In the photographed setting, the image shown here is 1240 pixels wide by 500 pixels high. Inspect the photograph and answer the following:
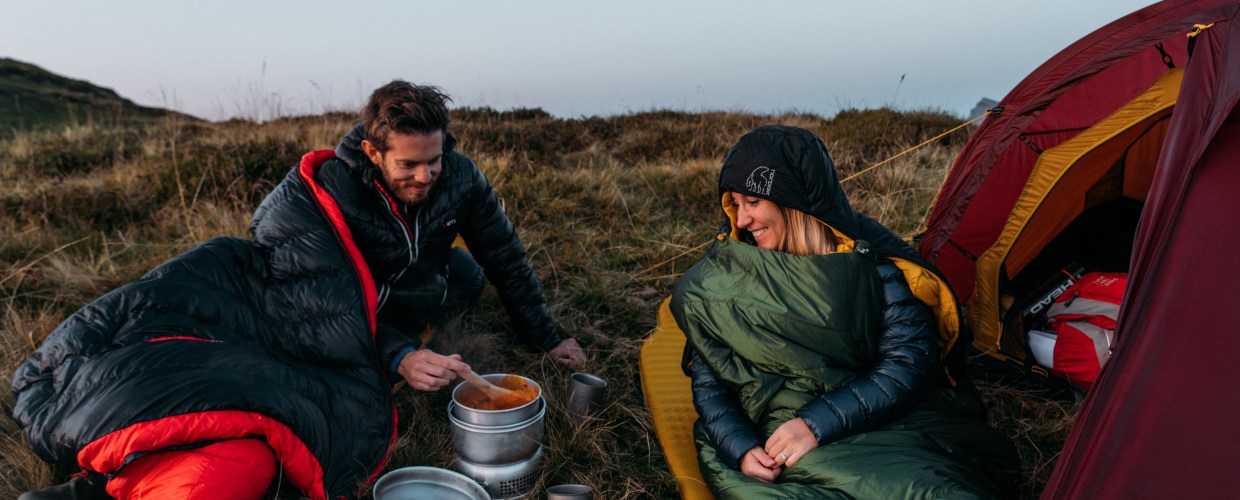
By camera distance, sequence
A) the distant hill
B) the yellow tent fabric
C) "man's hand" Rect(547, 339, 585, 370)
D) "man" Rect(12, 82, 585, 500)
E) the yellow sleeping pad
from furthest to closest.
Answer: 1. the distant hill
2. "man's hand" Rect(547, 339, 585, 370)
3. the yellow tent fabric
4. the yellow sleeping pad
5. "man" Rect(12, 82, 585, 500)

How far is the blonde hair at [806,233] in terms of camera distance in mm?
2232

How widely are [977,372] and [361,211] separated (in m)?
2.72

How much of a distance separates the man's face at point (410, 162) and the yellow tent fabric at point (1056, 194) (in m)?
2.48

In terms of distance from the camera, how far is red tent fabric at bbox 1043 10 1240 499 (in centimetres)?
139

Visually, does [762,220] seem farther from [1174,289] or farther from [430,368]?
[430,368]

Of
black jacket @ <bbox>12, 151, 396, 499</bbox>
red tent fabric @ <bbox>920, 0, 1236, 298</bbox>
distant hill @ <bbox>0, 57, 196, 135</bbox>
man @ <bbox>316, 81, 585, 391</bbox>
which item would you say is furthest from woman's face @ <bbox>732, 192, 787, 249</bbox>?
distant hill @ <bbox>0, 57, 196, 135</bbox>

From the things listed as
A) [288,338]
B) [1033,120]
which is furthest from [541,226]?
[1033,120]

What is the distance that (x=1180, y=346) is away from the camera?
56.6 inches

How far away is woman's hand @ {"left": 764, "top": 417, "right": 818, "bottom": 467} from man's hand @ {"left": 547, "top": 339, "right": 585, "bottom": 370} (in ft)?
4.34

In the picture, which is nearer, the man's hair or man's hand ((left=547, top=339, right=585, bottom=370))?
the man's hair

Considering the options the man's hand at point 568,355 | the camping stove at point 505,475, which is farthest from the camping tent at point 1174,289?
the man's hand at point 568,355

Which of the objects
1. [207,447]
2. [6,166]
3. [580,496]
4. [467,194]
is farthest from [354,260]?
[6,166]

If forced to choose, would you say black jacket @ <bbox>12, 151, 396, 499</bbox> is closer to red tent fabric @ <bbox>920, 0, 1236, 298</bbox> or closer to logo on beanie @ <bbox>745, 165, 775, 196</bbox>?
logo on beanie @ <bbox>745, 165, 775, 196</bbox>

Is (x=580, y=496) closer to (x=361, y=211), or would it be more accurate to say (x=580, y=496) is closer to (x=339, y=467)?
(x=339, y=467)
